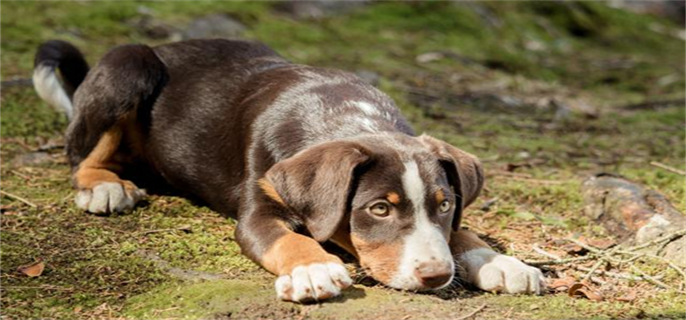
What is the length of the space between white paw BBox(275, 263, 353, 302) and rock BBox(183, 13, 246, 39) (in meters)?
6.83

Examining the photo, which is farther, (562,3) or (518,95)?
(562,3)

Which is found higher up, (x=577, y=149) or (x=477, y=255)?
(x=477, y=255)

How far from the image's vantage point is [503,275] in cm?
427

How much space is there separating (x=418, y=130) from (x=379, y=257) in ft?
12.2

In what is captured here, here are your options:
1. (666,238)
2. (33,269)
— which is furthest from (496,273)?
(33,269)

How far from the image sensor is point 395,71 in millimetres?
10508

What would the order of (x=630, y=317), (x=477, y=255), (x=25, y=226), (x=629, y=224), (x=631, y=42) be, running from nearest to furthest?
1. (x=630, y=317)
2. (x=477, y=255)
3. (x=25, y=226)
4. (x=629, y=224)
5. (x=631, y=42)

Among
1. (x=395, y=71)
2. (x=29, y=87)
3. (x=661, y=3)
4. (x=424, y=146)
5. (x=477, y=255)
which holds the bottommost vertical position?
(x=661, y=3)

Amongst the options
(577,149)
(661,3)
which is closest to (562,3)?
(661,3)

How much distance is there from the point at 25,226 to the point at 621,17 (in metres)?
13.6

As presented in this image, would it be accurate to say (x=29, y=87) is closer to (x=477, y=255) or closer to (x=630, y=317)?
(x=477, y=255)

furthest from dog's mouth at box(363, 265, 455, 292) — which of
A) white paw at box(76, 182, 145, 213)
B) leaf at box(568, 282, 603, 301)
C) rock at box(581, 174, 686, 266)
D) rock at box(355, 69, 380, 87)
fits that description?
rock at box(355, 69, 380, 87)

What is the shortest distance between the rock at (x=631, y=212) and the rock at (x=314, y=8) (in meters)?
6.69

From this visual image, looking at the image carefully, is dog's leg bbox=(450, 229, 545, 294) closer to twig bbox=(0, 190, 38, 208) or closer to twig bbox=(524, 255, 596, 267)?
twig bbox=(524, 255, 596, 267)
